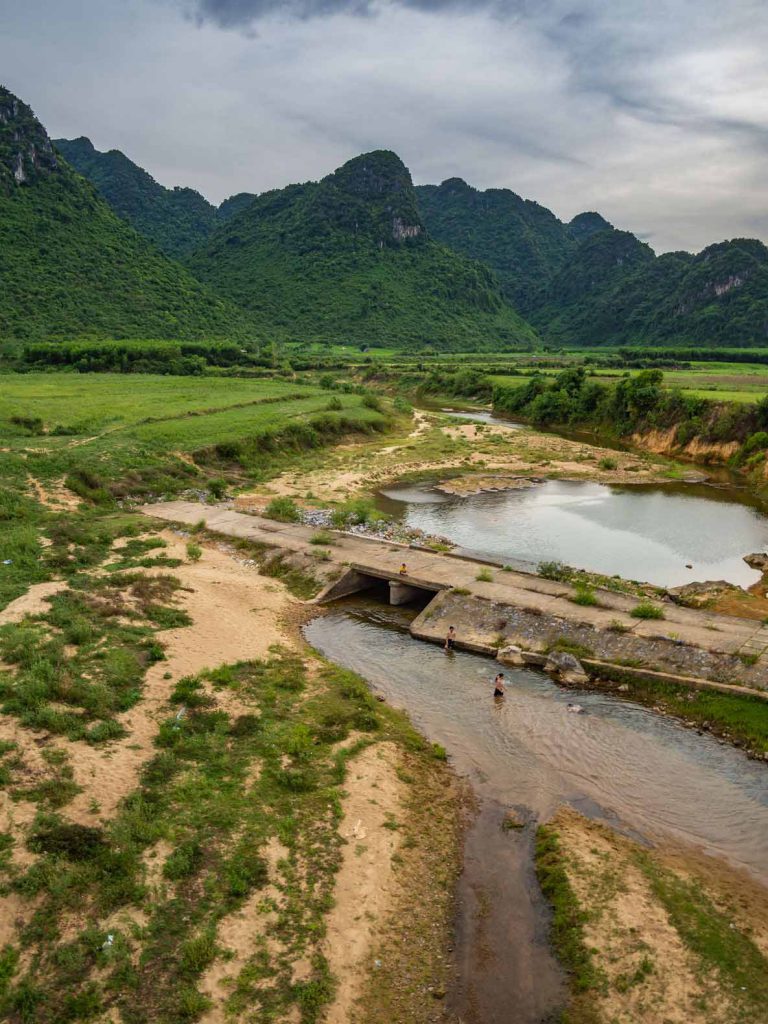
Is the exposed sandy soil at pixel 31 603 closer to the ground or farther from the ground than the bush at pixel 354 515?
closer to the ground

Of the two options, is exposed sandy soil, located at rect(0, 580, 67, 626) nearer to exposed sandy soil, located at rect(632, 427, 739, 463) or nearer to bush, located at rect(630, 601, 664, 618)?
bush, located at rect(630, 601, 664, 618)

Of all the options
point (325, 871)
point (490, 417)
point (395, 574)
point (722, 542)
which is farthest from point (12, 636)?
point (490, 417)

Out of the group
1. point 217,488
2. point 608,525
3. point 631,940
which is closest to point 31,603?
point 631,940

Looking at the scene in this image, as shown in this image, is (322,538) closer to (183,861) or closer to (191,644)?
(191,644)

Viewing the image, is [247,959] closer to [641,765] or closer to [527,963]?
[527,963]

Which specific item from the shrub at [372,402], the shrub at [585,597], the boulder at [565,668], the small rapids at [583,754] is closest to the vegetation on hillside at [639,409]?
the shrub at [372,402]

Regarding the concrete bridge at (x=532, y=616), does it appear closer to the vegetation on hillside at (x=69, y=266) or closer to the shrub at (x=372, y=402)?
the shrub at (x=372, y=402)
